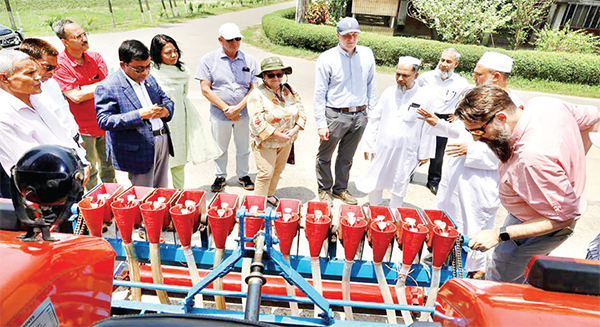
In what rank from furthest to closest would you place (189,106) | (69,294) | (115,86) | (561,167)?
1. (189,106)
2. (115,86)
3. (561,167)
4. (69,294)

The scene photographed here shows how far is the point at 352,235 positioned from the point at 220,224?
73 cm

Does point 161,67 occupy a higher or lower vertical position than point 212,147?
higher

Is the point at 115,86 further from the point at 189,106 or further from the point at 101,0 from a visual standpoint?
the point at 101,0

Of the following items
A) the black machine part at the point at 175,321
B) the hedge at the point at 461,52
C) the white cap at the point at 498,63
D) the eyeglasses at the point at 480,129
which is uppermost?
the white cap at the point at 498,63

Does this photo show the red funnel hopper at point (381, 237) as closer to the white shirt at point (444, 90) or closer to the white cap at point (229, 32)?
the white shirt at point (444, 90)

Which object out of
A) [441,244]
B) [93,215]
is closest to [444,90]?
[441,244]

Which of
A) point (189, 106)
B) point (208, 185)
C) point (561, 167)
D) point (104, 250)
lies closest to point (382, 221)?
point (561, 167)

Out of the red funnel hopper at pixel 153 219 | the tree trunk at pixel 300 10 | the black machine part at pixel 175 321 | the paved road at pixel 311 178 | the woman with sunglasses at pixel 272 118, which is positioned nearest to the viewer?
the black machine part at pixel 175 321

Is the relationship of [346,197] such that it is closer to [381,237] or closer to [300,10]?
[381,237]

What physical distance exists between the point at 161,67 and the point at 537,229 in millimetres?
3252

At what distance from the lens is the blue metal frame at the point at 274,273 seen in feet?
5.56

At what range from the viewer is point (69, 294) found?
125 centimetres

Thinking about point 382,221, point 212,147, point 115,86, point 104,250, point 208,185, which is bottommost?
point 208,185

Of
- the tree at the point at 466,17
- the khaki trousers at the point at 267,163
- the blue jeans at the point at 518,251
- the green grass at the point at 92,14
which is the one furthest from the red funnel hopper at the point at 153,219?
the green grass at the point at 92,14
